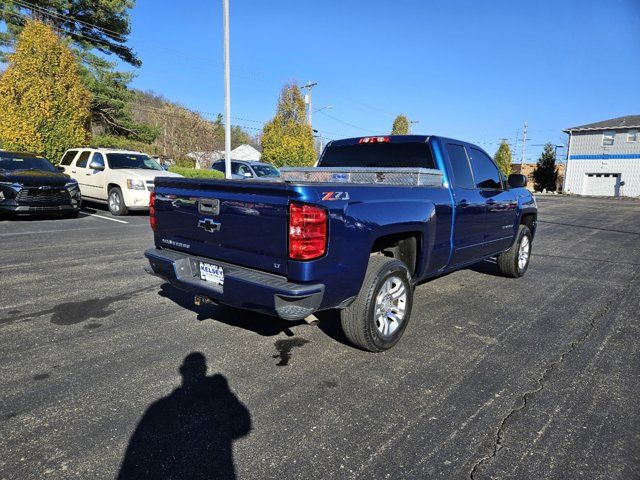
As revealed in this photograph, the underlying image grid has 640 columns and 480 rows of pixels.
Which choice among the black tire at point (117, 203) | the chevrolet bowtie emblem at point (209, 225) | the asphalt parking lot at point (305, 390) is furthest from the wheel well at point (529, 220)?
the black tire at point (117, 203)

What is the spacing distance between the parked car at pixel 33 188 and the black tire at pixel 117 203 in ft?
3.33

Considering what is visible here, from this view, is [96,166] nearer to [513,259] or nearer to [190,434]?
[513,259]

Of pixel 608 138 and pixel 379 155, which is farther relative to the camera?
pixel 608 138

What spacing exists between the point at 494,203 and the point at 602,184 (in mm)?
44822

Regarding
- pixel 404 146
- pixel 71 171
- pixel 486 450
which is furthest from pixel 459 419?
pixel 71 171

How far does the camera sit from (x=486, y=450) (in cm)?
254

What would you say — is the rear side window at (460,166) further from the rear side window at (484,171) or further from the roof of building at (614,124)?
the roof of building at (614,124)

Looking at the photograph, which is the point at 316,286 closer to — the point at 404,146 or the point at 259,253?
the point at 259,253

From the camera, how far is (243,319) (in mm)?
4566

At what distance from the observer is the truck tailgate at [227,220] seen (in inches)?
123

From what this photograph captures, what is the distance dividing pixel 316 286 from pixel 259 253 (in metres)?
A: 0.51

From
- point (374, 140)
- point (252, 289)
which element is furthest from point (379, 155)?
point (252, 289)

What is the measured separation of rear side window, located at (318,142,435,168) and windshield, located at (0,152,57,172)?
951 cm

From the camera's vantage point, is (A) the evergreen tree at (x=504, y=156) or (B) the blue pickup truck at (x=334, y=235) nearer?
(B) the blue pickup truck at (x=334, y=235)
